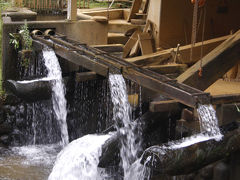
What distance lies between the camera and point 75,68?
501 inches

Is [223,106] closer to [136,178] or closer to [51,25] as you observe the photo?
[136,178]

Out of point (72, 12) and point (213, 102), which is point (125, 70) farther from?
point (72, 12)

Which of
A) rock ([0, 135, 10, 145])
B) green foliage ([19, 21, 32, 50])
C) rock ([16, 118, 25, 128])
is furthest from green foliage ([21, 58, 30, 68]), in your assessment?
Result: rock ([0, 135, 10, 145])

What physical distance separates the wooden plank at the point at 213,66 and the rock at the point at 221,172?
1.98 meters

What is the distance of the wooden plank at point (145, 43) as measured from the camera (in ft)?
44.6

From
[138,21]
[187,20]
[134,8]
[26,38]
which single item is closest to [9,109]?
[26,38]

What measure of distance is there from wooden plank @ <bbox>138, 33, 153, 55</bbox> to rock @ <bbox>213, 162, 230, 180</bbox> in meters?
5.65

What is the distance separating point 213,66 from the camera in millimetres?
10109

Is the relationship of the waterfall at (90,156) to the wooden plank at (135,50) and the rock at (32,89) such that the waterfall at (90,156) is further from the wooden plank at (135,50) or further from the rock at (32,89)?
the wooden plank at (135,50)

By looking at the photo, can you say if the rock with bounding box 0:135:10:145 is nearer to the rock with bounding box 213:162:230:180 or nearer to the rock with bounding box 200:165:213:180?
the rock with bounding box 200:165:213:180

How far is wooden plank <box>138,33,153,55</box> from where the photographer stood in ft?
44.6

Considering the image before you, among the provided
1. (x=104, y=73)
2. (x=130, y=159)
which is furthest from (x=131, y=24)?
(x=130, y=159)

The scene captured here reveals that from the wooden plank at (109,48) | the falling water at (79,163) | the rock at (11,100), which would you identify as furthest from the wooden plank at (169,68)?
the rock at (11,100)

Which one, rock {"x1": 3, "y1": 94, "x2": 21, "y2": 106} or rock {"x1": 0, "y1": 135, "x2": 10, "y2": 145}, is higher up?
rock {"x1": 3, "y1": 94, "x2": 21, "y2": 106}
